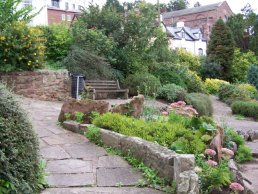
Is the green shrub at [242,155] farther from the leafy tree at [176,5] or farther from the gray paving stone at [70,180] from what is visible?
the leafy tree at [176,5]

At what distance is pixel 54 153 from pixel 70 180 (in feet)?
3.26

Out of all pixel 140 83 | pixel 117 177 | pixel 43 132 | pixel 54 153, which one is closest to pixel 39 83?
pixel 140 83

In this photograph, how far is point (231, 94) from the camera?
59.7 feet

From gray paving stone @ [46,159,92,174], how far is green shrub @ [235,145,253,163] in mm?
3281

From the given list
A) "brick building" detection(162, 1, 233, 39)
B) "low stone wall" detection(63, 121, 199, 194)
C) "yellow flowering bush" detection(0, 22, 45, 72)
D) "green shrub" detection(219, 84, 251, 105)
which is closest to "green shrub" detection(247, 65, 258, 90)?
"green shrub" detection(219, 84, 251, 105)

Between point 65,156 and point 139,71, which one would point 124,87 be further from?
point 65,156

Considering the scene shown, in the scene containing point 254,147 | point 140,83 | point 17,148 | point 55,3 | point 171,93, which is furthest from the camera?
point 55,3

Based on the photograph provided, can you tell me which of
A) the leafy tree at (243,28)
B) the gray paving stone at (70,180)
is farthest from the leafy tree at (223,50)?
the gray paving stone at (70,180)

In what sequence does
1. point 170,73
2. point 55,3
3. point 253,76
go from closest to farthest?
point 170,73 → point 253,76 → point 55,3

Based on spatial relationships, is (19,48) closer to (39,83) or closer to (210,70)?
(39,83)

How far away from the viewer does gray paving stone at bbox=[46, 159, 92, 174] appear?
4.04m

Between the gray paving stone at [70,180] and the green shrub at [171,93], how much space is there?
9910mm

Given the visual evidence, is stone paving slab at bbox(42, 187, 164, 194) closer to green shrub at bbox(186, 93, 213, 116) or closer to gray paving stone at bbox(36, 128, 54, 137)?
gray paving stone at bbox(36, 128, 54, 137)

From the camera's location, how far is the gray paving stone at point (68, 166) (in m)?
4.04
